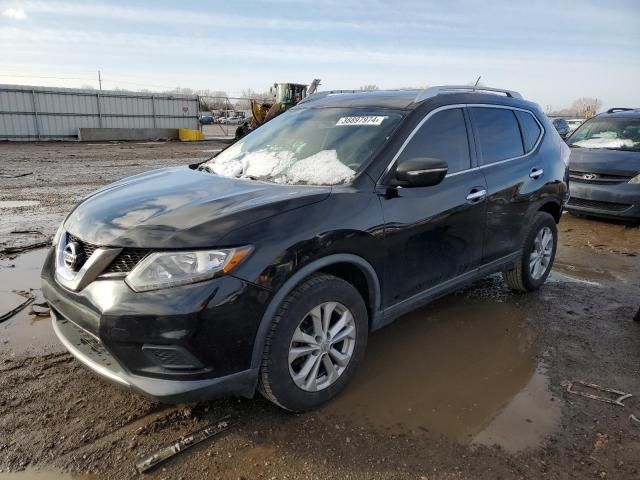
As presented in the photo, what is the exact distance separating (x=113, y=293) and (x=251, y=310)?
660 millimetres

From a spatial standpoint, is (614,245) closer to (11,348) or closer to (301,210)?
(301,210)

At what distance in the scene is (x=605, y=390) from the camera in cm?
306

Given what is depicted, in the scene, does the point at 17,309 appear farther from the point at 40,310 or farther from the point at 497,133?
the point at 497,133

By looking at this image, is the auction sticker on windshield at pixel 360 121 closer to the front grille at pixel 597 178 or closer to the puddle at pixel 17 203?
the front grille at pixel 597 178

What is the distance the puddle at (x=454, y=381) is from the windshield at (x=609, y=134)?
17.5 ft

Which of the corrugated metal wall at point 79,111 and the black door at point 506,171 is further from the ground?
the black door at point 506,171

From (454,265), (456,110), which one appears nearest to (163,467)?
(454,265)

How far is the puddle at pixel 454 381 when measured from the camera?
2.69 m

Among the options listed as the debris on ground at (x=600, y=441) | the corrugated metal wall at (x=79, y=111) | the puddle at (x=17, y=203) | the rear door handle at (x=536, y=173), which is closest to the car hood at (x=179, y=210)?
the debris on ground at (x=600, y=441)

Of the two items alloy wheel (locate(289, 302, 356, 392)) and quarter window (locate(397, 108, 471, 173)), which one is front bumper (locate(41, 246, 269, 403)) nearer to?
alloy wheel (locate(289, 302, 356, 392))

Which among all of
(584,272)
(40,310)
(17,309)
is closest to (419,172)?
(40,310)

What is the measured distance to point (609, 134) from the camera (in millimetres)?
8273

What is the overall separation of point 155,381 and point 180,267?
551 millimetres

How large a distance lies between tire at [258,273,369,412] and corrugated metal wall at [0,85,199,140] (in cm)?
2508
